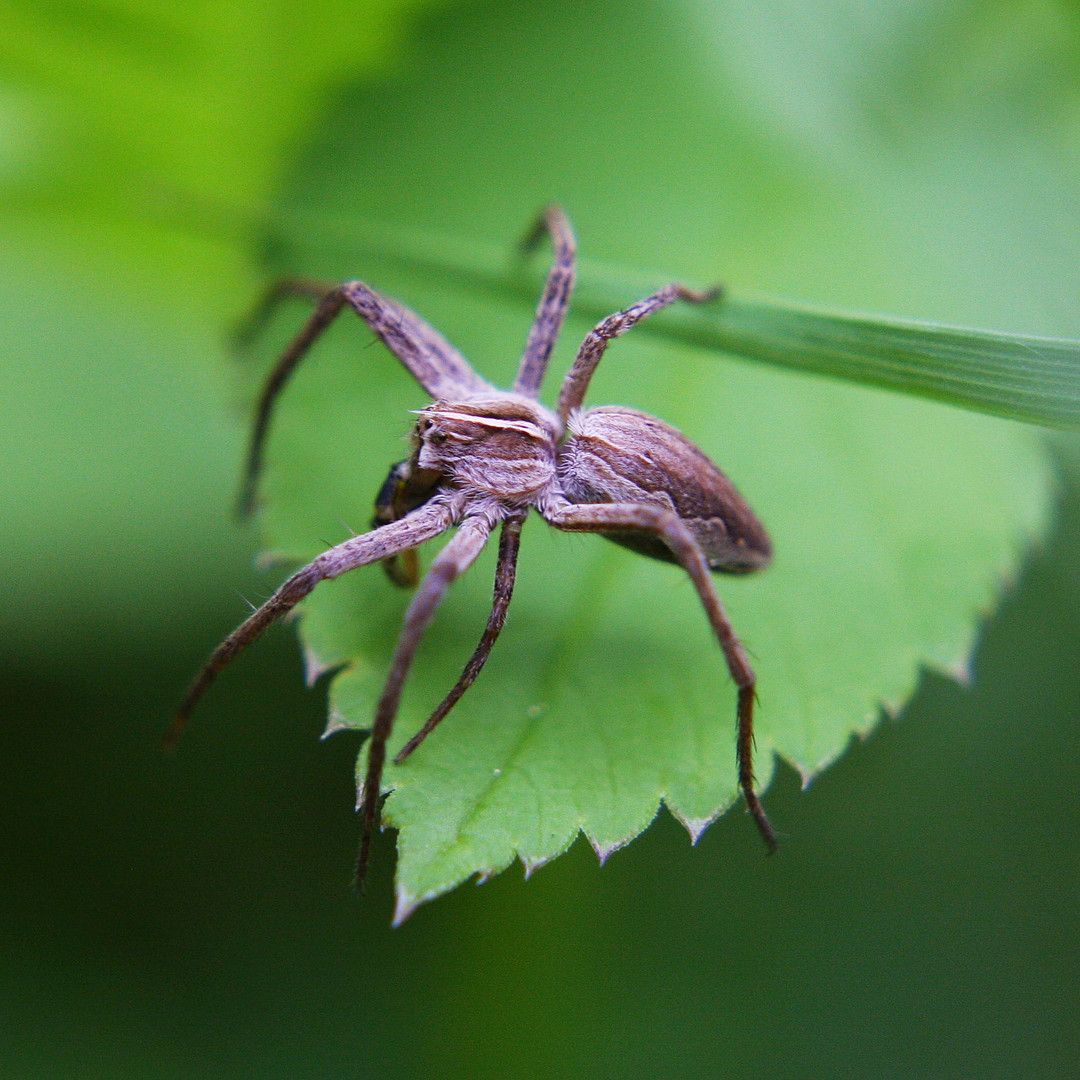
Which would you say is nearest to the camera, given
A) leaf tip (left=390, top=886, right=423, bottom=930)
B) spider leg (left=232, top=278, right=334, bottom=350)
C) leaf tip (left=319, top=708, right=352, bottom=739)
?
leaf tip (left=390, top=886, right=423, bottom=930)

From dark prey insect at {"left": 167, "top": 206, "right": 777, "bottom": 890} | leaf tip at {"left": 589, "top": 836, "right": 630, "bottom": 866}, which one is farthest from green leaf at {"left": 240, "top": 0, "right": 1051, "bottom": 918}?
dark prey insect at {"left": 167, "top": 206, "right": 777, "bottom": 890}

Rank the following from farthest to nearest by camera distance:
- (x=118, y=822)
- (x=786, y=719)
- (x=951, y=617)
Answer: (x=118, y=822) → (x=951, y=617) → (x=786, y=719)

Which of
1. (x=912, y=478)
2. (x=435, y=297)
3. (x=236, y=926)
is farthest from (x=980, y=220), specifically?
(x=236, y=926)

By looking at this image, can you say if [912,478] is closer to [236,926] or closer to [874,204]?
[874,204]

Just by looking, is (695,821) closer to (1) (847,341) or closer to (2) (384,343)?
(1) (847,341)

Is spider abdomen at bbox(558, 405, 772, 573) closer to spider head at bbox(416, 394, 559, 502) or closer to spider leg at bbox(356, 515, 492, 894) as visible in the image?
spider head at bbox(416, 394, 559, 502)

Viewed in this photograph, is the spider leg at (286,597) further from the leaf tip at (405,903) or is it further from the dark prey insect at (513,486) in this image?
the leaf tip at (405,903)

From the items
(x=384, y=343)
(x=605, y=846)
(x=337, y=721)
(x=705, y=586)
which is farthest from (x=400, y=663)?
(x=384, y=343)
